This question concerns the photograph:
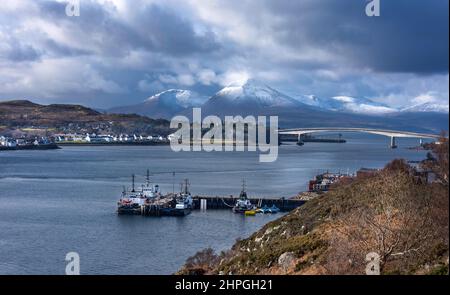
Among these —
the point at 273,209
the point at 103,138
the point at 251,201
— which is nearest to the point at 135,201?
the point at 251,201

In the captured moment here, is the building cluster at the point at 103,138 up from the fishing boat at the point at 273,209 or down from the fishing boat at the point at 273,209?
up

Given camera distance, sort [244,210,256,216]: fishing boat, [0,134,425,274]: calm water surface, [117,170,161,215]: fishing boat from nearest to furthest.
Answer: [0,134,425,274]: calm water surface → [117,170,161,215]: fishing boat → [244,210,256,216]: fishing boat

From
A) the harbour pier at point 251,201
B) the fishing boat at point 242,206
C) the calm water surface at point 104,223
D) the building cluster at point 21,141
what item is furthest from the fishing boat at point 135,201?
the building cluster at point 21,141

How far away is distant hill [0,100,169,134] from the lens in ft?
230

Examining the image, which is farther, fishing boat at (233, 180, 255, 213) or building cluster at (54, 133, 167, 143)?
building cluster at (54, 133, 167, 143)

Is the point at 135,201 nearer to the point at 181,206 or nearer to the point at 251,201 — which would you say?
the point at 181,206

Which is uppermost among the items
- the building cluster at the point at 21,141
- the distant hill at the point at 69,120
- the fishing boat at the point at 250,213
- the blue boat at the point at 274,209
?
the distant hill at the point at 69,120

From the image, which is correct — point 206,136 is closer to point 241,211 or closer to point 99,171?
point 99,171

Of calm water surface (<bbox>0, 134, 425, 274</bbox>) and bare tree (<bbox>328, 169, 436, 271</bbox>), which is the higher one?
bare tree (<bbox>328, 169, 436, 271</bbox>)

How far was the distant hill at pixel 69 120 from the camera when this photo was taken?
70.2 meters

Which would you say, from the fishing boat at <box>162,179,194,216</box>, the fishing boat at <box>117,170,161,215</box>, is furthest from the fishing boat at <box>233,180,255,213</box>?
the fishing boat at <box>117,170,161,215</box>

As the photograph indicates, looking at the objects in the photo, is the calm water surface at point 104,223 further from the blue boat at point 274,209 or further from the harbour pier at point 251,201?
the harbour pier at point 251,201

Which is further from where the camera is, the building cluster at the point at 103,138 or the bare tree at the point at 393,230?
the building cluster at the point at 103,138

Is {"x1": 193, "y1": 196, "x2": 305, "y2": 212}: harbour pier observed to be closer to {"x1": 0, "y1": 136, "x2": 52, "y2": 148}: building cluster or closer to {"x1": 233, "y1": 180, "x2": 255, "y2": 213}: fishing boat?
{"x1": 233, "y1": 180, "x2": 255, "y2": 213}: fishing boat
